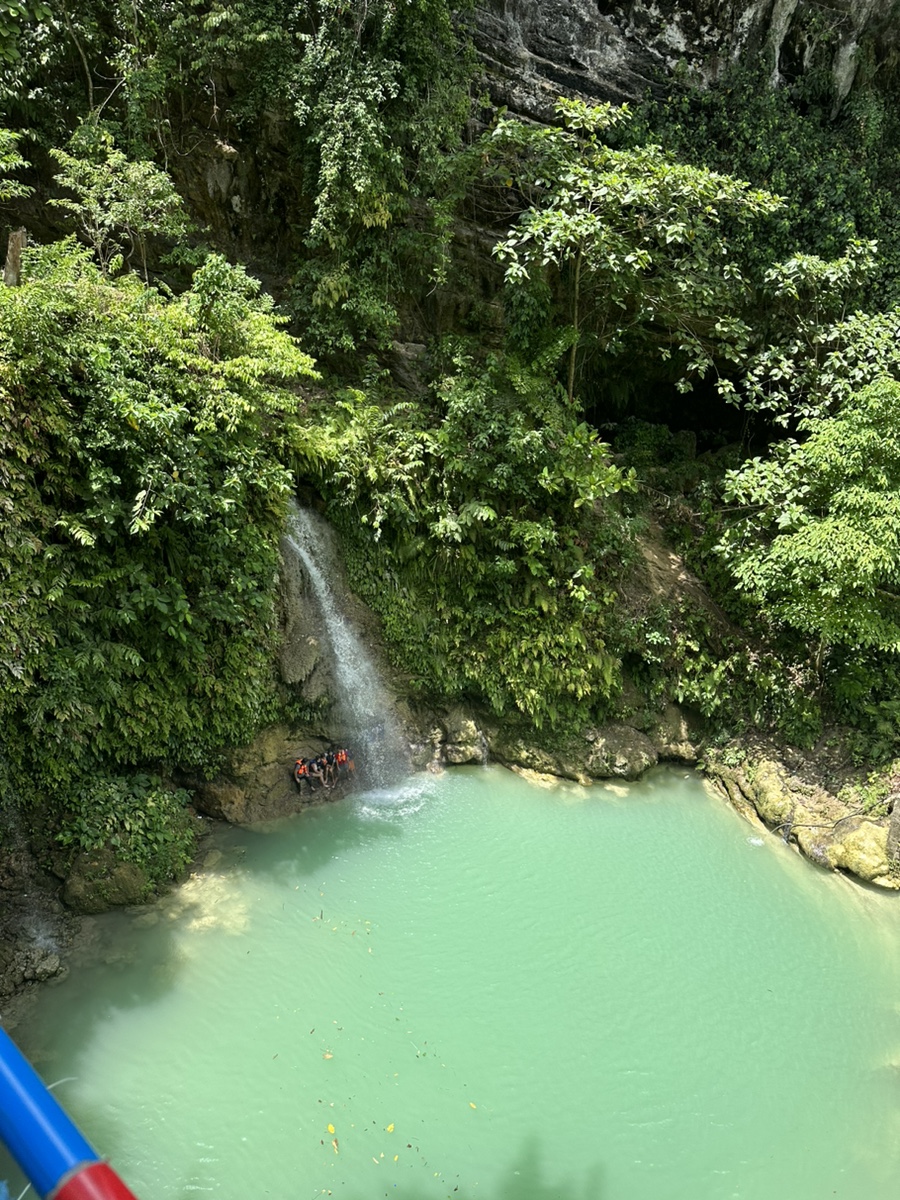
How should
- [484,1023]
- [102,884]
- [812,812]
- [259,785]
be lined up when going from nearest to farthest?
[484,1023] → [102,884] → [259,785] → [812,812]

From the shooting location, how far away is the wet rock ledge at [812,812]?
7953 millimetres

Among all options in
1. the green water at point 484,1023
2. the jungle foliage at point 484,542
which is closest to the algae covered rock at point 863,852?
the green water at point 484,1023

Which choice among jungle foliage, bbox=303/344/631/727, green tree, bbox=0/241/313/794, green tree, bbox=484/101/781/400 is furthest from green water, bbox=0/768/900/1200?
green tree, bbox=484/101/781/400

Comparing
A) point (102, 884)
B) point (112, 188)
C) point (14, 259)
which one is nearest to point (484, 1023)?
point (102, 884)

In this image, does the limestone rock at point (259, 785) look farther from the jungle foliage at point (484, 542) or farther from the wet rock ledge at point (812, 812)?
the wet rock ledge at point (812, 812)

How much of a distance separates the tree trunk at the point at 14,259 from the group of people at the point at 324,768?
5.45 meters

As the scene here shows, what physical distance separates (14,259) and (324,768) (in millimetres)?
5798

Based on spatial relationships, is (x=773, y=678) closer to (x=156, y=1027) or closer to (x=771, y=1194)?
(x=771, y=1194)

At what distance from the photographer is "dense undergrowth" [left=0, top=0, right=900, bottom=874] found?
20.9 ft

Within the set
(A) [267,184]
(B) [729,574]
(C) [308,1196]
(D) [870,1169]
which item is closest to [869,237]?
(B) [729,574]

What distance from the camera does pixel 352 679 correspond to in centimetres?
869

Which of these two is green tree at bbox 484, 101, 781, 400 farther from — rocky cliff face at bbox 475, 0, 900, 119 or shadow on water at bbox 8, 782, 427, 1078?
shadow on water at bbox 8, 782, 427, 1078

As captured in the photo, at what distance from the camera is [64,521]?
6.05m

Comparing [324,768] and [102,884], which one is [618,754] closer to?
[324,768]
